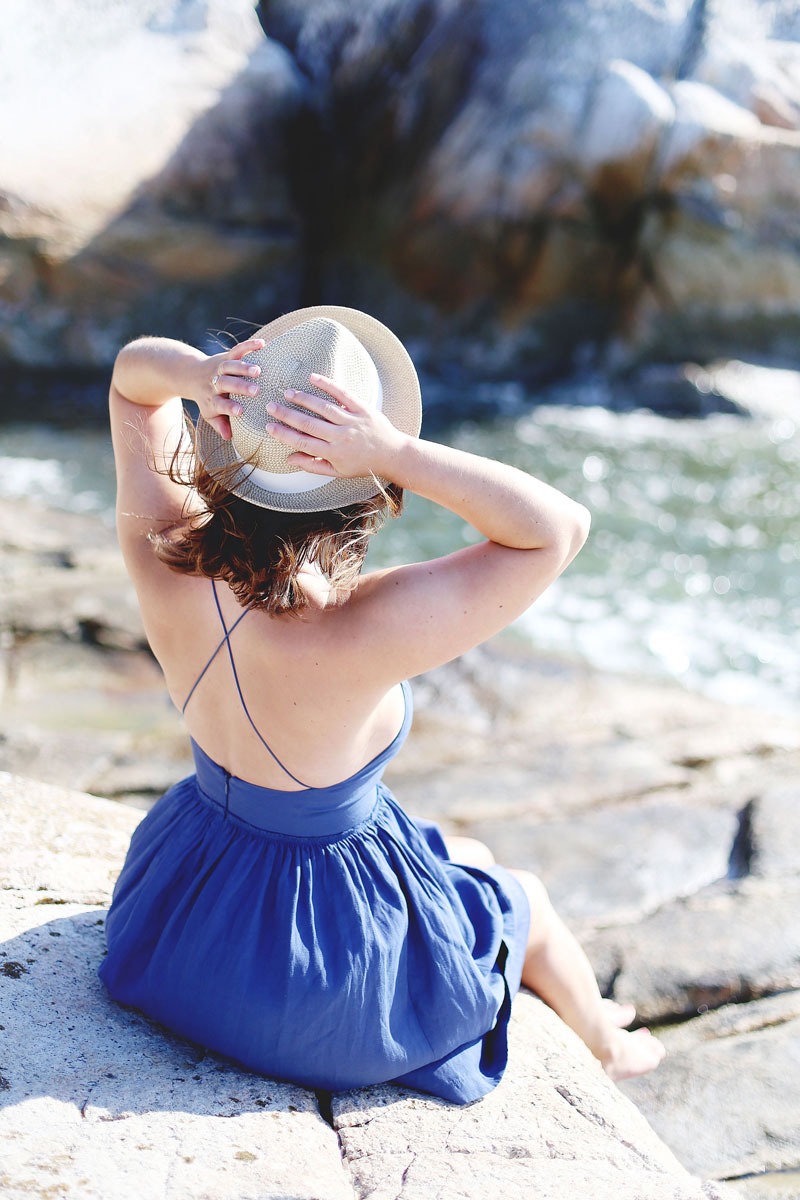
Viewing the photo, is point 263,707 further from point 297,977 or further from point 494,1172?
point 494,1172

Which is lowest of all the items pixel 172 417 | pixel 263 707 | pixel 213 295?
pixel 213 295

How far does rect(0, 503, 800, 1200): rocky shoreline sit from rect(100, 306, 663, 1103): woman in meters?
0.66

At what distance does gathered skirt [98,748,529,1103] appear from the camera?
4.84 ft

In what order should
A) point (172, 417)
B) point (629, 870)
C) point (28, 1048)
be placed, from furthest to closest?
point (629, 870)
point (172, 417)
point (28, 1048)

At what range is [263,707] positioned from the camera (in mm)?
1475

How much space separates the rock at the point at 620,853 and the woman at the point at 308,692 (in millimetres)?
1212

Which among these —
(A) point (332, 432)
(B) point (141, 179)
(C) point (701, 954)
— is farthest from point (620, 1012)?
(B) point (141, 179)

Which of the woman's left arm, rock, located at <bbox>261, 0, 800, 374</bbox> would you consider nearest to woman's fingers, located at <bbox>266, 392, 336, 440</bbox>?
the woman's left arm

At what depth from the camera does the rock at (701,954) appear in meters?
2.33

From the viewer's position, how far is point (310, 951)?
1.49 m

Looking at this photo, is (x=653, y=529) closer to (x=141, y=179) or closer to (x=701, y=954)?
(x=701, y=954)

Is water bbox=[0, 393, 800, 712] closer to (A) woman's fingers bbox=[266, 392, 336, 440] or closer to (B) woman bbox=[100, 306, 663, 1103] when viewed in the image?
(B) woman bbox=[100, 306, 663, 1103]

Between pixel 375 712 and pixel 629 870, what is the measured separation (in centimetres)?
181

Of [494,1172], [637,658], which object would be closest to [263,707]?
[494,1172]
